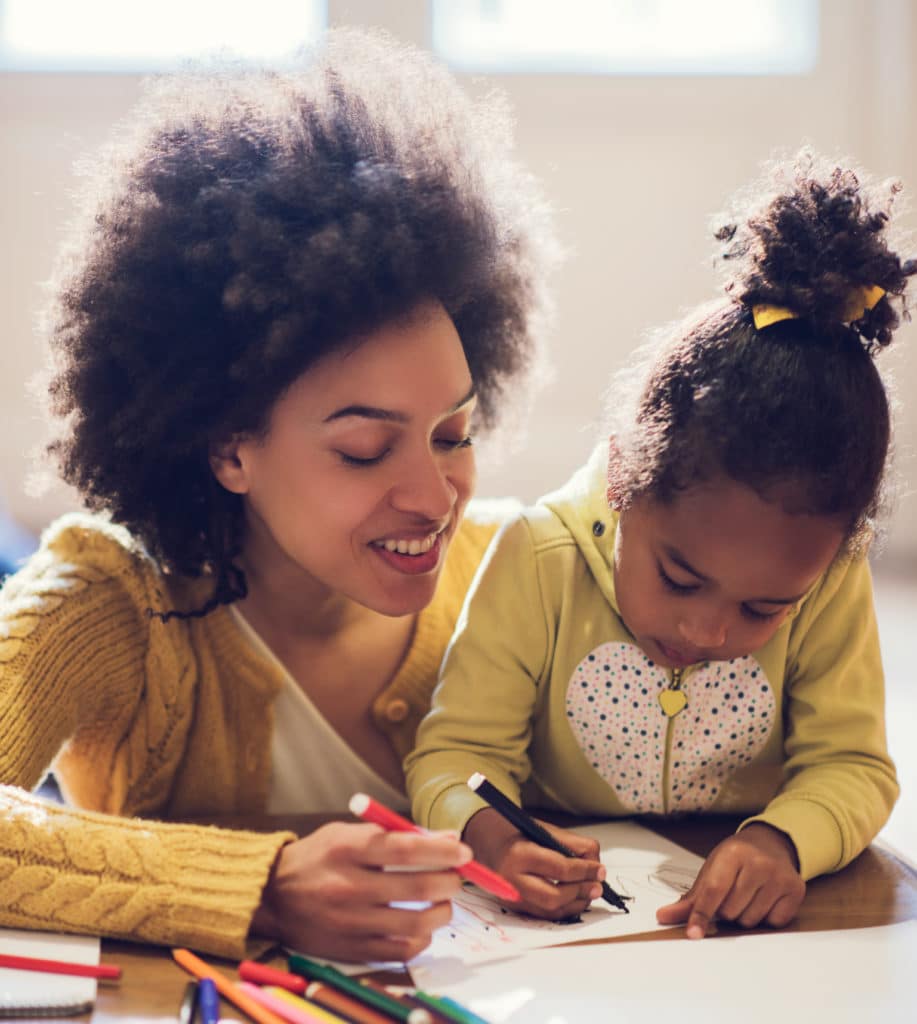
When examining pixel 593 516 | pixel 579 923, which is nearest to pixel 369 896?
pixel 579 923

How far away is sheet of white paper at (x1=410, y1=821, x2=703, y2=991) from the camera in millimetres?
772

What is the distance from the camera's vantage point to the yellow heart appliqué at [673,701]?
0.98 m

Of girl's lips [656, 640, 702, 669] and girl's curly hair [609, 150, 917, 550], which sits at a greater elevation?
girl's curly hair [609, 150, 917, 550]

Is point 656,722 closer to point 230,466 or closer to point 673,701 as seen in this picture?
point 673,701

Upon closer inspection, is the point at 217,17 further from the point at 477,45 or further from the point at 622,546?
the point at 622,546

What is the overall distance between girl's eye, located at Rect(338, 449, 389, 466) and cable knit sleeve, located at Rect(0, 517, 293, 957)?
219mm

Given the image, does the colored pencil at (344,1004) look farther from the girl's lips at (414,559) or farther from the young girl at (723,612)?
the girl's lips at (414,559)

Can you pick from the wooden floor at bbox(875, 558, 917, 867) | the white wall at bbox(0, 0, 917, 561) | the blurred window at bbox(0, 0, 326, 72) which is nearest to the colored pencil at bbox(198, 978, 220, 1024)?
the wooden floor at bbox(875, 558, 917, 867)

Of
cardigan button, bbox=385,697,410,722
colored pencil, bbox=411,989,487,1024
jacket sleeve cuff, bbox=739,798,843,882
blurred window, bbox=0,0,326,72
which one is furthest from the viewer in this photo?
blurred window, bbox=0,0,326,72

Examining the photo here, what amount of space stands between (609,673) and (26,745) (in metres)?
0.43

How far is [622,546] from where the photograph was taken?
946 millimetres

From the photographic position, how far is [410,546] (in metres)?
1.02

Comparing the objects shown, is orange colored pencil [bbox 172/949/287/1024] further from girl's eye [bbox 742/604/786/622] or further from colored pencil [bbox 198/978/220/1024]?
girl's eye [bbox 742/604/786/622]

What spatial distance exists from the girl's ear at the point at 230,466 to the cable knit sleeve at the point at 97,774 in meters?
0.11
